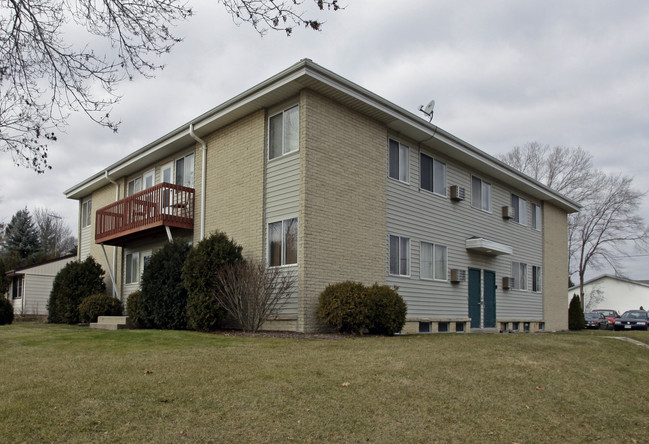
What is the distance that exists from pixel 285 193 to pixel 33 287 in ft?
82.3

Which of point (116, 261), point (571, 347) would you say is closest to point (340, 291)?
point (571, 347)

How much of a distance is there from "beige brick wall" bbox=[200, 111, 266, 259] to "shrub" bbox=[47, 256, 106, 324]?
618 centimetres

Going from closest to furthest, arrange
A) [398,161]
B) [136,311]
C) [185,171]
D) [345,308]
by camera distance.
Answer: [345,308], [136,311], [398,161], [185,171]

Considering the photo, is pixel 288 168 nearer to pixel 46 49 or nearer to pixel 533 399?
pixel 46 49

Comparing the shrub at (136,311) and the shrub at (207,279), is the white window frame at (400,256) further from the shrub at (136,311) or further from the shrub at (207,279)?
the shrub at (136,311)

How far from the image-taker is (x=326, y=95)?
14445 millimetres

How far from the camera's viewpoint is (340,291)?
13.1 metres

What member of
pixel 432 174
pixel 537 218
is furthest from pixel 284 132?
pixel 537 218

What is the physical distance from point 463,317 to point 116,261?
13251 millimetres

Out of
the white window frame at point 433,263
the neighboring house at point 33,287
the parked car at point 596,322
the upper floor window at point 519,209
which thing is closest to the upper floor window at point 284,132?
the white window frame at point 433,263

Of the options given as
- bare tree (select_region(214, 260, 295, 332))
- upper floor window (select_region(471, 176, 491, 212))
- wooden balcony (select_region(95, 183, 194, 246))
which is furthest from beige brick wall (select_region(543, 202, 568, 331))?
wooden balcony (select_region(95, 183, 194, 246))

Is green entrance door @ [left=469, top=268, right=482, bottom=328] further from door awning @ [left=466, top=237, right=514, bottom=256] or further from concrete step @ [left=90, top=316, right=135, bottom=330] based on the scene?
concrete step @ [left=90, top=316, right=135, bottom=330]

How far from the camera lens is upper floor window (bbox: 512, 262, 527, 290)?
76.1 ft

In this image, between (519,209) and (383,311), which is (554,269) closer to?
(519,209)
